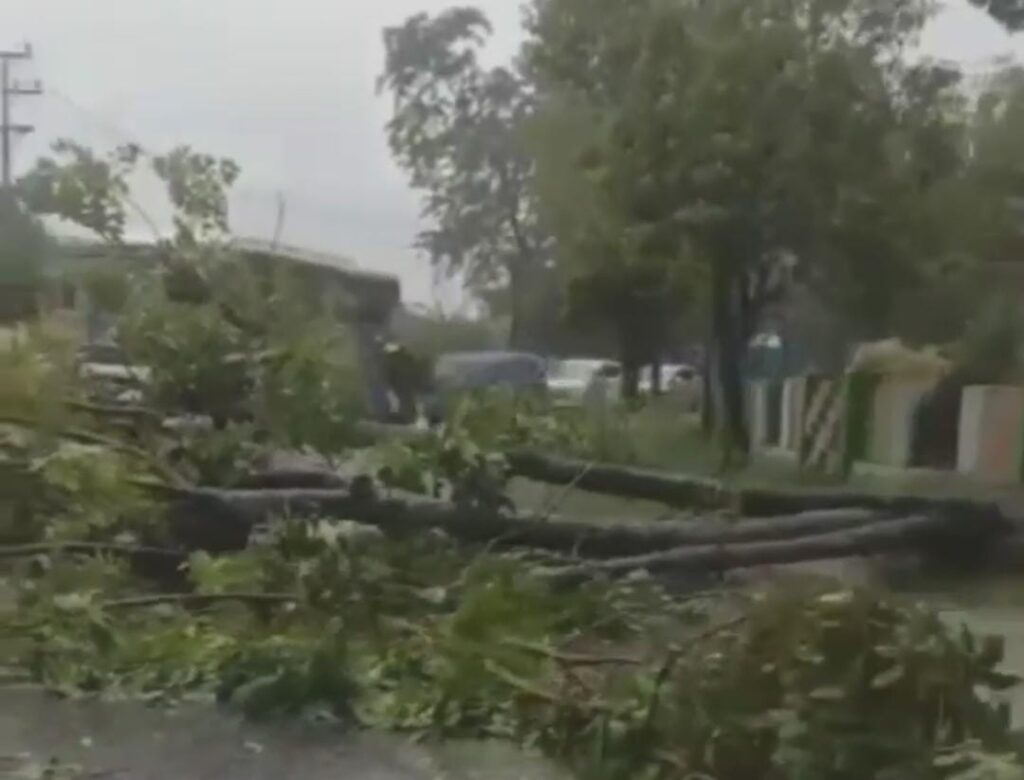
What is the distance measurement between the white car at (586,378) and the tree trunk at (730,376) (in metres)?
0.52

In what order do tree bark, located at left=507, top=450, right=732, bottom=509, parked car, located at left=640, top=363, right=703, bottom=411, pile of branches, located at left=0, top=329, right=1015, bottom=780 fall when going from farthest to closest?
parked car, located at left=640, top=363, right=703, bottom=411 → tree bark, located at left=507, top=450, right=732, bottom=509 → pile of branches, located at left=0, top=329, right=1015, bottom=780

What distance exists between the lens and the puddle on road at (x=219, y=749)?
2.36 meters

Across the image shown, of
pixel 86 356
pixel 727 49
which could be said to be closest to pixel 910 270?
pixel 727 49

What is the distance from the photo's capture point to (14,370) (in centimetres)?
299

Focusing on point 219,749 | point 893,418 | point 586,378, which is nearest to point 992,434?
point 893,418

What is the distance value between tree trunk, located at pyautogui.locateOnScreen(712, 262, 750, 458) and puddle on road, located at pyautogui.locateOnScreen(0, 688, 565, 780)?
7.90ft

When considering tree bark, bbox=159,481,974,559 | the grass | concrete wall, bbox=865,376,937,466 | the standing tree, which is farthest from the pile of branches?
the standing tree

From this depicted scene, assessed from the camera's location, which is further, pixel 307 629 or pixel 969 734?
pixel 307 629

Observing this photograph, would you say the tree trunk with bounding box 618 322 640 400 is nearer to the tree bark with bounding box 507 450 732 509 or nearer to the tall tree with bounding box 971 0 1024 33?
the tree bark with bounding box 507 450 732 509

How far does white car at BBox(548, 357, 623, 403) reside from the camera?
14.3 ft

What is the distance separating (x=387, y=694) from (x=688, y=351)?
2.52m

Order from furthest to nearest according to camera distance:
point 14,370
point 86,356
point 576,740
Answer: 1. point 86,356
2. point 14,370
3. point 576,740

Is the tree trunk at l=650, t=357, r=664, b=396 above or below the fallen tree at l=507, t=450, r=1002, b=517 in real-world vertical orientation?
above

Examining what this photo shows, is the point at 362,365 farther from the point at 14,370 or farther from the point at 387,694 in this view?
the point at 387,694
